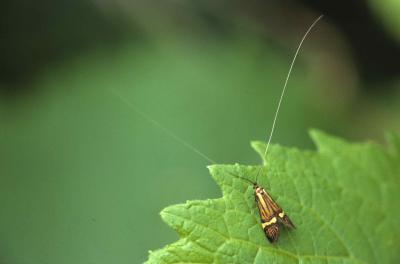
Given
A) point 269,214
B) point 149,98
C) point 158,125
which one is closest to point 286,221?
point 269,214

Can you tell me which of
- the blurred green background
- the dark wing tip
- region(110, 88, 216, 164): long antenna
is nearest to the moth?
the dark wing tip

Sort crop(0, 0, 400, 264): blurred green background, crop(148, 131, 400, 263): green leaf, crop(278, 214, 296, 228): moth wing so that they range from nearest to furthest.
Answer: crop(148, 131, 400, 263): green leaf
crop(278, 214, 296, 228): moth wing
crop(0, 0, 400, 264): blurred green background

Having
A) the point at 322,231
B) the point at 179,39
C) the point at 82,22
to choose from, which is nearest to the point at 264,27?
the point at 179,39

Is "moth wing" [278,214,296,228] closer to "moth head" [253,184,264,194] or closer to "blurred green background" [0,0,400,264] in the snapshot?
"moth head" [253,184,264,194]

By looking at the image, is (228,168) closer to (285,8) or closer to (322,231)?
(322,231)

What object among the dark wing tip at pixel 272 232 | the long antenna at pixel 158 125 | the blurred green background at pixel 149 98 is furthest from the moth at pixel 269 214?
the long antenna at pixel 158 125
